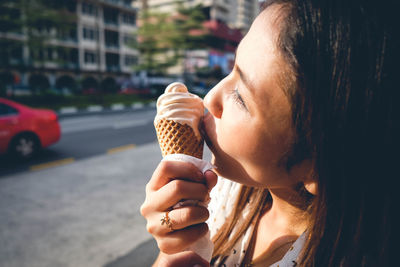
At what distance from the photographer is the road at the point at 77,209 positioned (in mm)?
2938

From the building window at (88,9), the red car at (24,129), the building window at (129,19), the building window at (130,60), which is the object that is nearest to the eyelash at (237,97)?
the red car at (24,129)

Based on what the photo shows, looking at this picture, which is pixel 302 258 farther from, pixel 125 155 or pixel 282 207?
pixel 125 155

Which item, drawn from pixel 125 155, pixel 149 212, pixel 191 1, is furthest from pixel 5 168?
pixel 191 1

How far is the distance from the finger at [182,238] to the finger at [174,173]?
0.48ft

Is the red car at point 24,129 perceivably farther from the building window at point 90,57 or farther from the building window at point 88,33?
the building window at point 90,57

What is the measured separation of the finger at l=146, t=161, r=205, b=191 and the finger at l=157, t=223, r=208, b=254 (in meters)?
0.15

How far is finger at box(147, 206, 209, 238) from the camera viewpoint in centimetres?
85

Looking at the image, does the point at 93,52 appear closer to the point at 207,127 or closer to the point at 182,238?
the point at 207,127

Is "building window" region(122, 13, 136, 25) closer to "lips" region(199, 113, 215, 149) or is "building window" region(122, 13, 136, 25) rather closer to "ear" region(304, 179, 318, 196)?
"lips" region(199, 113, 215, 149)

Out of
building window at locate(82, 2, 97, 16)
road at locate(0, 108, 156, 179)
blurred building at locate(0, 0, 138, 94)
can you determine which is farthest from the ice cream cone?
building window at locate(82, 2, 97, 16)

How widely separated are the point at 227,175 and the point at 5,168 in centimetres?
616

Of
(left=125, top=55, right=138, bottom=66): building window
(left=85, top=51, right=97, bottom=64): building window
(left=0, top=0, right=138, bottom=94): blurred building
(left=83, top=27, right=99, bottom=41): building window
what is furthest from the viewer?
(left=125, top=55, right=138, bottom=66): building window

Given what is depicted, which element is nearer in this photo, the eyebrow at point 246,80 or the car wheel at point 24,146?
the eyebrow at point 246,80

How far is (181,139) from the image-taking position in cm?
102
